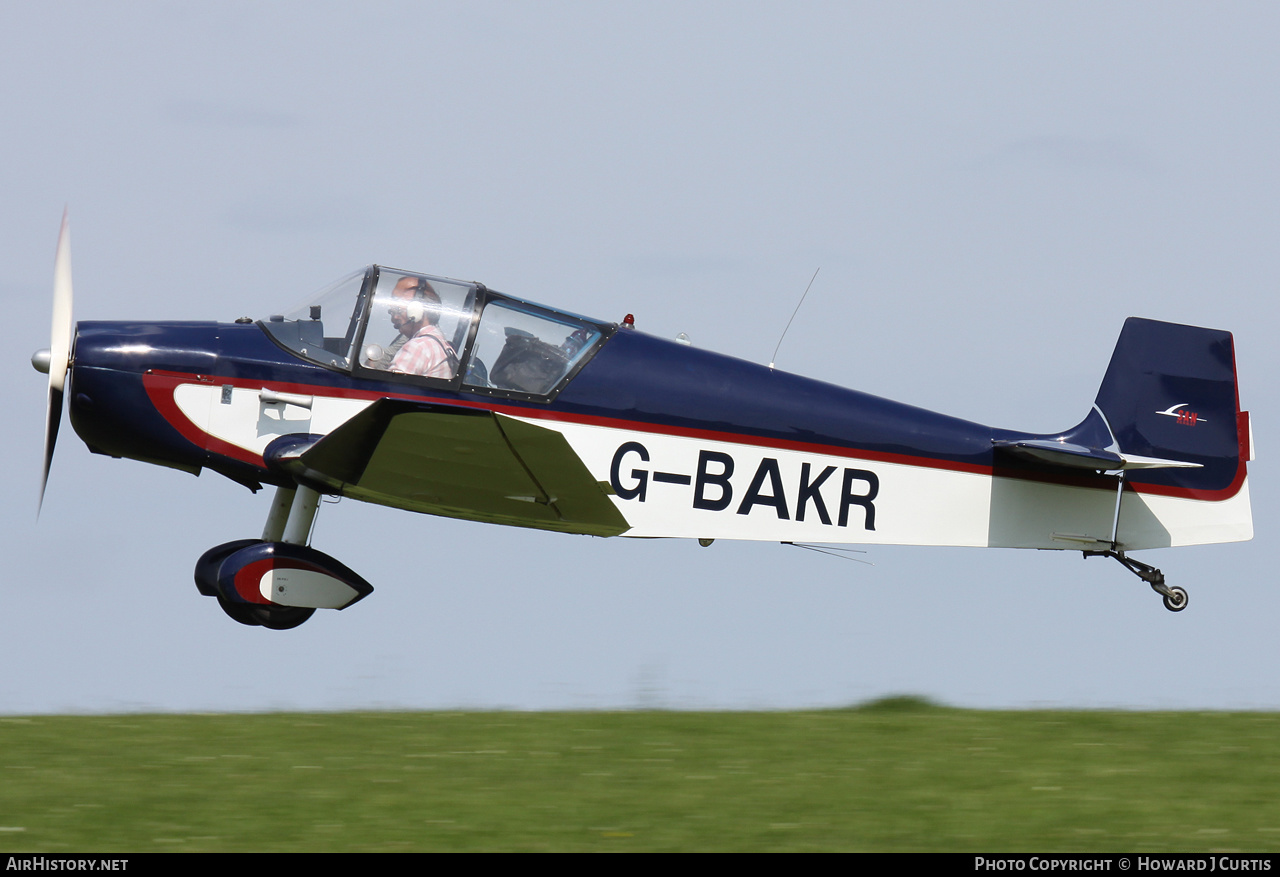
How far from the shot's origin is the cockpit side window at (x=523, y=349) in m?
8.55

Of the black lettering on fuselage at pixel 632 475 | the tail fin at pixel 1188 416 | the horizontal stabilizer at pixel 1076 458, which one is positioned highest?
the tail fin at pixel 1188 416

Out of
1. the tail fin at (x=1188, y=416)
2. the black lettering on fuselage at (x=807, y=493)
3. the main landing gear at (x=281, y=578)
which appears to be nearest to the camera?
the main landing gear at (x=281, y=578)

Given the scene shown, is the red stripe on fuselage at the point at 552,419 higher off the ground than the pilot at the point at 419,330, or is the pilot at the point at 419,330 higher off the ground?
the pilot at the point at 419,330

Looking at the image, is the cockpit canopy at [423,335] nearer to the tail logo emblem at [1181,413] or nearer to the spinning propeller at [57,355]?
the spinning propeller at [57,355]

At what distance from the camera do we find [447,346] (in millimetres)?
8500

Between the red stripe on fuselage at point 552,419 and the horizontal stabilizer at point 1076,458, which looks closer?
the red stripe on fuselage at point 552,419

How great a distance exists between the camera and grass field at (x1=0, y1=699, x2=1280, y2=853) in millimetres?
4914

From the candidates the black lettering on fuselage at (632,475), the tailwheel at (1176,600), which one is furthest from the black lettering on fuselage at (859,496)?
the tailwheel at (1176,600)

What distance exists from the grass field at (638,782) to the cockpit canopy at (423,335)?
7.94ft

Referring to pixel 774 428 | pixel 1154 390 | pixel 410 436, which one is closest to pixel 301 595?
pixel 410 436

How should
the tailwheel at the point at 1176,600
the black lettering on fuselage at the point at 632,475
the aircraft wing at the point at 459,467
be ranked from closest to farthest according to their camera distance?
the aircraft wing at the point at 459,467 → the black lettering on fuselage at the point at 632,475 → the tailwheel at the point at 1176,600

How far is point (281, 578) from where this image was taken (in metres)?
8.35
